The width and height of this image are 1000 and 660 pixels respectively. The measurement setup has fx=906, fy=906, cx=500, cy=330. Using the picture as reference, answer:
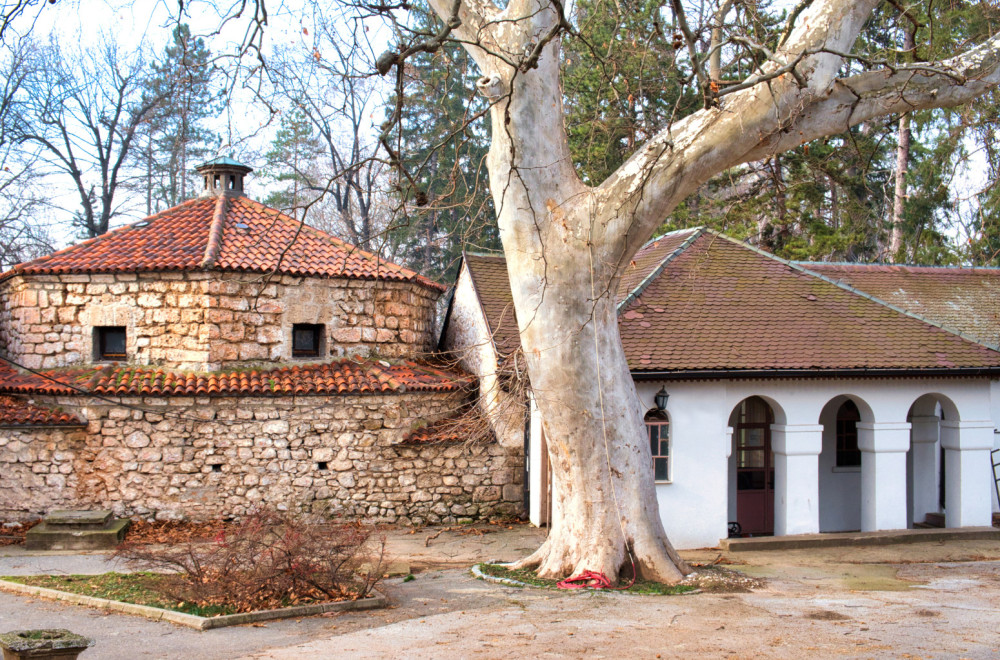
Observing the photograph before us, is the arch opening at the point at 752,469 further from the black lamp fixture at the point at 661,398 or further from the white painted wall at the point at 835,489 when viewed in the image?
the black lamp fixture at the point at 661,398

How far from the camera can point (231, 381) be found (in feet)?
49.6

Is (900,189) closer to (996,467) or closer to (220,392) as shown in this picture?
(996,467)

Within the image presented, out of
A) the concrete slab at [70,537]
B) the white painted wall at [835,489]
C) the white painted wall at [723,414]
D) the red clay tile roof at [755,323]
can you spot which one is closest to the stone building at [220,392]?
the concrete slab at [70,537]

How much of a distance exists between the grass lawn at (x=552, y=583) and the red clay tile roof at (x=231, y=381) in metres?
4.79

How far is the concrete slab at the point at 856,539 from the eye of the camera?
1366 centimetres

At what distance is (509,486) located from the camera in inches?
651

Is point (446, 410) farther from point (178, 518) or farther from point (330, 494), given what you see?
point (178, 518)

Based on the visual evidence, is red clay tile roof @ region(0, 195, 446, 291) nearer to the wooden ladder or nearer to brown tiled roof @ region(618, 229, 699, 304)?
brown tiled roof @ region(618, 229, 699, 304)

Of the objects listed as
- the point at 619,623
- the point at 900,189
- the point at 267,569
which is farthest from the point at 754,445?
the point at 900,189

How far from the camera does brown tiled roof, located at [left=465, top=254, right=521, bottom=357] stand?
1579cm

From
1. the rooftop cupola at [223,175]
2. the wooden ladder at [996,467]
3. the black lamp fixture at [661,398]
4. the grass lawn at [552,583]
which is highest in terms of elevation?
the rooftop cupola at [223,175]

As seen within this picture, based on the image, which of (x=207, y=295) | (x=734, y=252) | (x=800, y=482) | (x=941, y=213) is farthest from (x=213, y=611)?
(x=941, y=213)

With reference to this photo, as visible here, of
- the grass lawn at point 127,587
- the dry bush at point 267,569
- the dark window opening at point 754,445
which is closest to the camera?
the grass lawn at point 127,587

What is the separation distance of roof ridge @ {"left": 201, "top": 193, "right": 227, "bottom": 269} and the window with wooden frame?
7.75m
